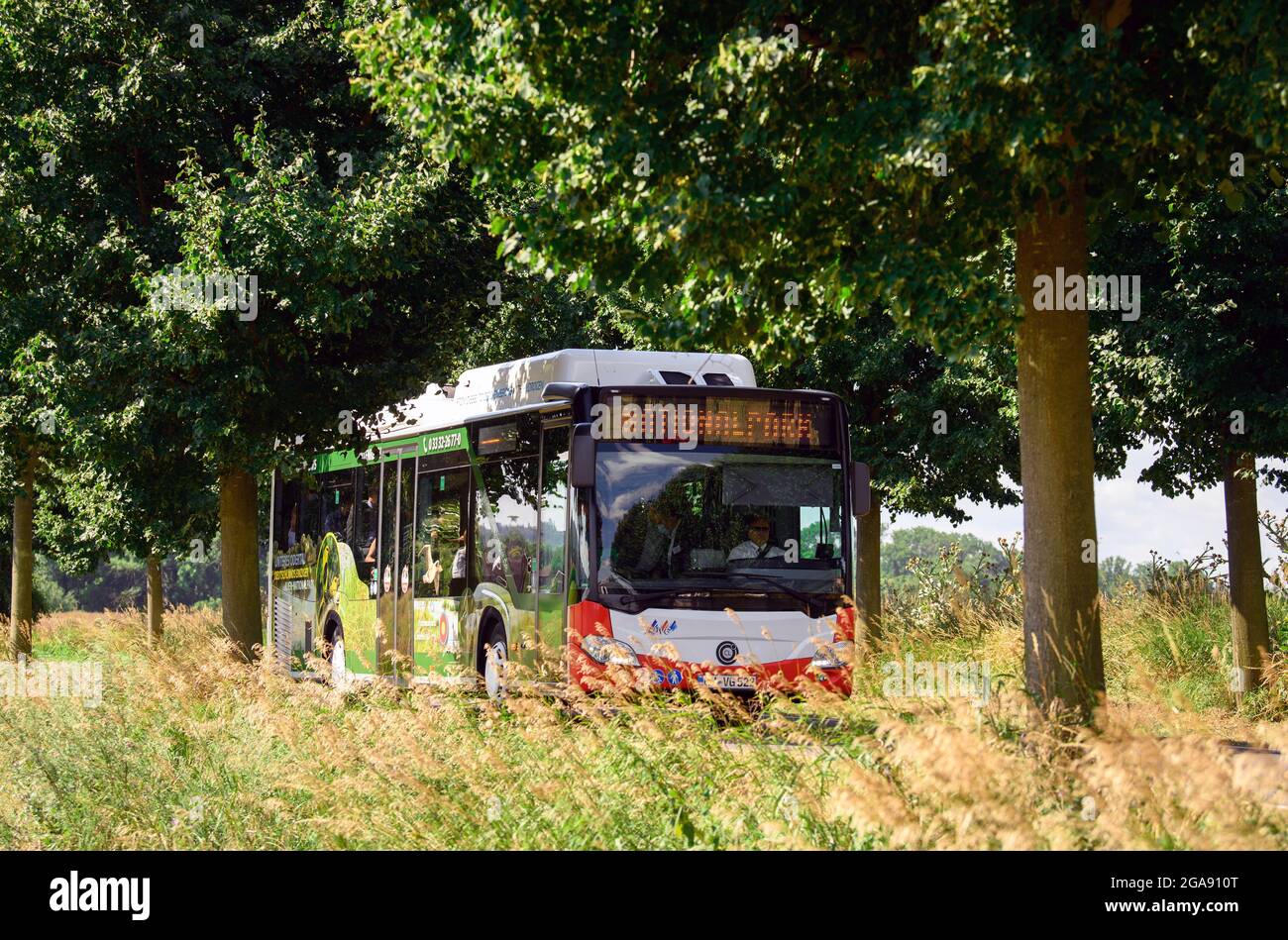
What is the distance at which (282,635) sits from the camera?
23.0 metres

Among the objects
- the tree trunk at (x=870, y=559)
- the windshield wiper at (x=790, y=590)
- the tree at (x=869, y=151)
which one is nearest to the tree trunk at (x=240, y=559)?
the windshield wiper at (x=790, y=590)

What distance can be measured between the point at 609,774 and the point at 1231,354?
→ 30.4 ft

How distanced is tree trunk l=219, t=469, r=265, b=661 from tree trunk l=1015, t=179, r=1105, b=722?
1117cm

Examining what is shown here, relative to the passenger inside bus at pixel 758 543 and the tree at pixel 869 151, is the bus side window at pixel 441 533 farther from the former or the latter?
the tree at pixel 869 151

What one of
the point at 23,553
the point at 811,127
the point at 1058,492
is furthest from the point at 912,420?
the point at 23,553

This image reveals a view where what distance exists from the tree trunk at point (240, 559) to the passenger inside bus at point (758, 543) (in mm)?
7406

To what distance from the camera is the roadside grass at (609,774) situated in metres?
5.62

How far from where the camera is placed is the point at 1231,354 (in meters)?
14.9

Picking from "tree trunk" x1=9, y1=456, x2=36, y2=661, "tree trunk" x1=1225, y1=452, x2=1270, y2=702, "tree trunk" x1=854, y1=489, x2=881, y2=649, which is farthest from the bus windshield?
"tree trunk" x1=9, y1=456, x2=36, y2=661

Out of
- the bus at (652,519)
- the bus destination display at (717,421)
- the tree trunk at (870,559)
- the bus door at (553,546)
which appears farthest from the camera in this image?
the tree trunk at (870,559)

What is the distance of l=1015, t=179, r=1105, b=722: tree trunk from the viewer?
980 cm

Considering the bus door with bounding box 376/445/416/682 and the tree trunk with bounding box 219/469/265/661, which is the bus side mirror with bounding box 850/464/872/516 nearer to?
the bus door with bounding box 376/445/416/682

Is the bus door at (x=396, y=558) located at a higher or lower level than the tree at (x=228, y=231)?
lower
